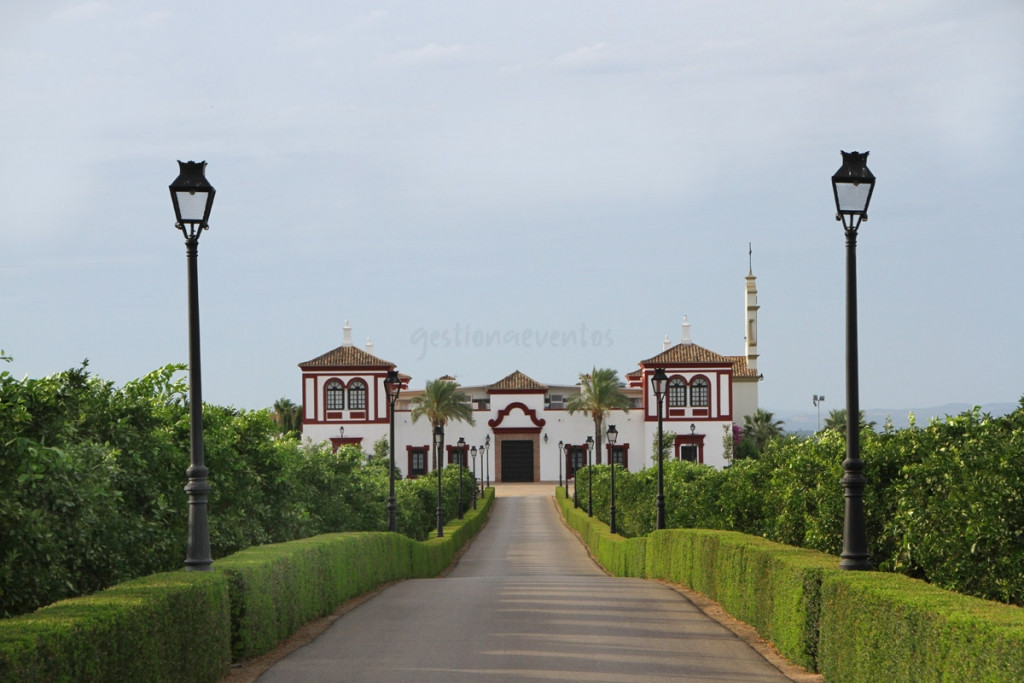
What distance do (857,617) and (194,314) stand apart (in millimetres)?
6366

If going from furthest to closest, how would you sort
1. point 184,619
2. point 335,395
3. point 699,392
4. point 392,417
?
point 335,395 < point 699,392 < point 392,417 < point 184,619

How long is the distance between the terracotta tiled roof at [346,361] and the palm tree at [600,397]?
13692 mm

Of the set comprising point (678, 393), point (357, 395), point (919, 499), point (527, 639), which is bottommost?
point (527, 639)

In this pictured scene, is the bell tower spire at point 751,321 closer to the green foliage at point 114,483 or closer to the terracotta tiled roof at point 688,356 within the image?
the terracotta tiled roof at point 688,356

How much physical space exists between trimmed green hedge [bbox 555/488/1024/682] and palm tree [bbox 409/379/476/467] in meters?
61.3

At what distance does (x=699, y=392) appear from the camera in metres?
78.8

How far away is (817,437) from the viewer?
1477 centimetres

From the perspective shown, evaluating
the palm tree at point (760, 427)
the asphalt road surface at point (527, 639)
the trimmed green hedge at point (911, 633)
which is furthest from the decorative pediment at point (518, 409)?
the trimmed green hedge at point (911, 633)

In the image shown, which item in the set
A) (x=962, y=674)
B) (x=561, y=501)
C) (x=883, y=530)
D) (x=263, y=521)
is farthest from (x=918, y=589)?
(x=561, y=501)

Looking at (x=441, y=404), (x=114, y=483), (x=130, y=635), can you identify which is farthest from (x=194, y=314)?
(x=441, y=404)

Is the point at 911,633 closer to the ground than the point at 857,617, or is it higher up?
higher up

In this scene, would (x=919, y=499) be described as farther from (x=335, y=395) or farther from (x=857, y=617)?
(x=335, y=395)

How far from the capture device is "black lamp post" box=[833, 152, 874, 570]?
9578 mm

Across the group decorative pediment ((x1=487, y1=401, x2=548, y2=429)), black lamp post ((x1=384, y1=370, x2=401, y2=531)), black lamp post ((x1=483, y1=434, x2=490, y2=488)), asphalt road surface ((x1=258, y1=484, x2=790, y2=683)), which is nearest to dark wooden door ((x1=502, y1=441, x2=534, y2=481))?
black lamp post ((x1=483, y1=434, x2=490, y2=488))
